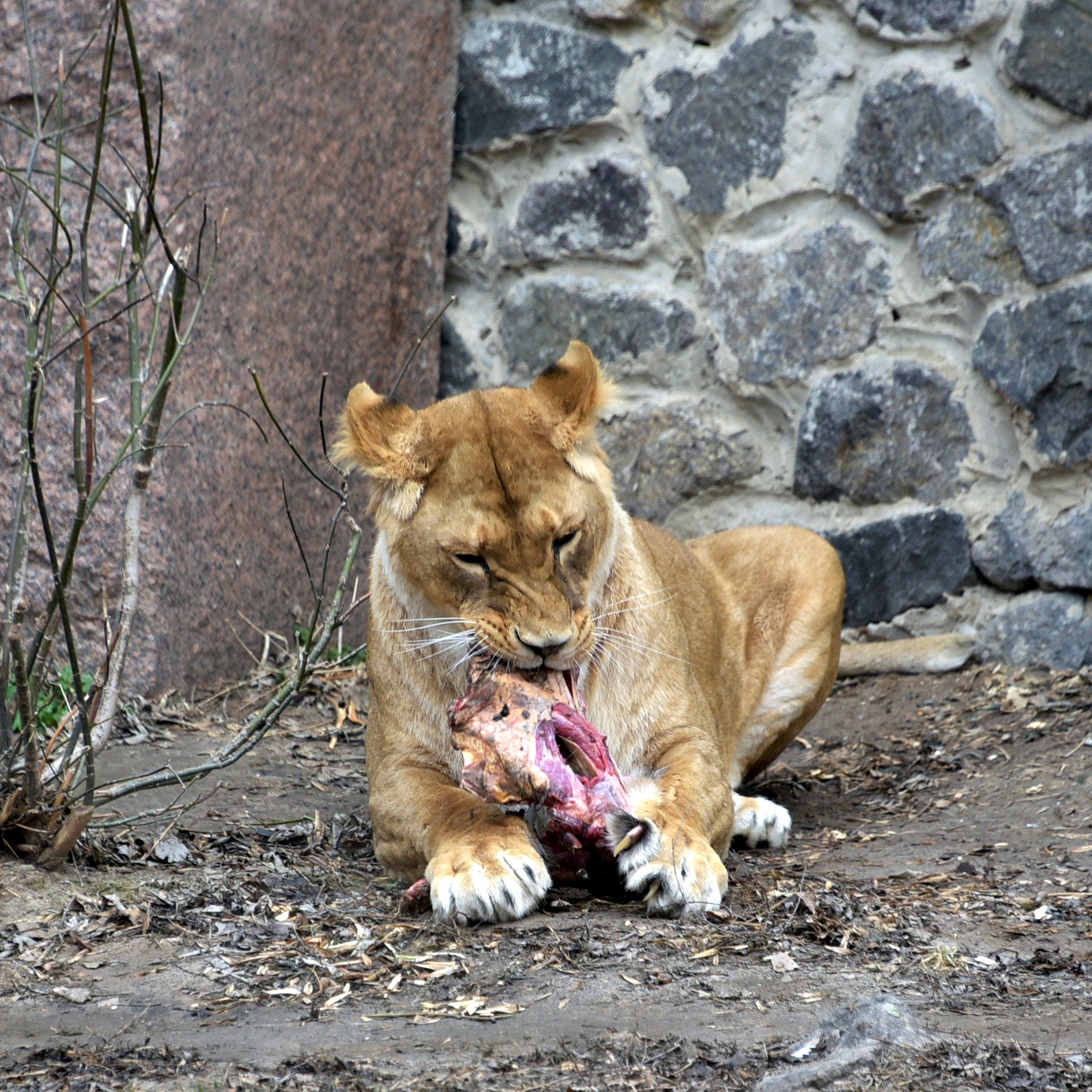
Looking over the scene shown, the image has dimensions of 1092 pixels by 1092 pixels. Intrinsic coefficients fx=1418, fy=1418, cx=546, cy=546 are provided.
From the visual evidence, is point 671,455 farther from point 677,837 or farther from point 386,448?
point 677,837

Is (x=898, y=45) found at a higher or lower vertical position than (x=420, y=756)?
higher

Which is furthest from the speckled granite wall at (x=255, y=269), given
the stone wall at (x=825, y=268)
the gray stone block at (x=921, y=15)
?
the gray stone block at (x=921, y=15)

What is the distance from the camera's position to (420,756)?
3.15m

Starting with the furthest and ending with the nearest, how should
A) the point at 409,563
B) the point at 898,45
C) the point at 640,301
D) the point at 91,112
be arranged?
the point at 640,301 → the point at 898,45 → the point at 91,112 → the point at 409,563

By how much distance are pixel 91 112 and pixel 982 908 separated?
3177 millimetres

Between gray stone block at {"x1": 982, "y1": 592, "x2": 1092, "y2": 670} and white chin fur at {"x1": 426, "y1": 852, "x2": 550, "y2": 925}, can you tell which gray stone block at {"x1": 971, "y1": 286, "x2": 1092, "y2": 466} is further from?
white chin fur at {"x1": 426, "y1": 852, "x2": 550, "y2": 925}

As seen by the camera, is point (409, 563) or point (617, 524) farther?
point (617, 524)

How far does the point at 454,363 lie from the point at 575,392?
6.99ft

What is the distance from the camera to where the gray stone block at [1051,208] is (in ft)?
14.0

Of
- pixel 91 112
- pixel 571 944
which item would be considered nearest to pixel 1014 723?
pixel 571 944

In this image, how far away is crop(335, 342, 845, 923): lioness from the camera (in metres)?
2.70

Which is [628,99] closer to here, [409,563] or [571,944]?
[409,563]

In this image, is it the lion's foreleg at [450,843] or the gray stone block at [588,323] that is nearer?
the lion's foreleg at [450,843]

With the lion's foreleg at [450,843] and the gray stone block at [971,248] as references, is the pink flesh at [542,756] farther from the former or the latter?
the gray stone block at [971,248]
